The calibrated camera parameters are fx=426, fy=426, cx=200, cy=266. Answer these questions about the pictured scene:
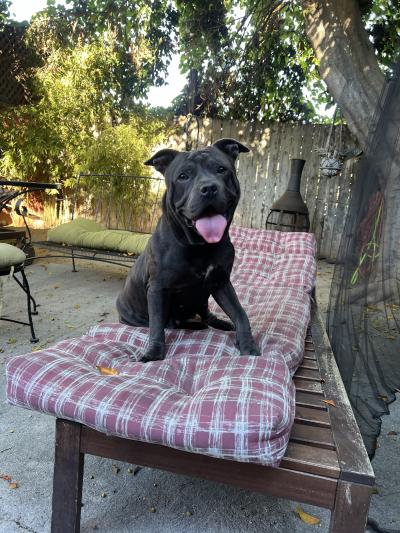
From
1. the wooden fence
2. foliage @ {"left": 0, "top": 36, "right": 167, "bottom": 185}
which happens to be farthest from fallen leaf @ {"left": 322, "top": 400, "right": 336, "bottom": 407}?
foliage @ {"left": 0, "top": 36, "right": 167, "bottom": 185}

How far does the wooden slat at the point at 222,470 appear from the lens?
1.06 m

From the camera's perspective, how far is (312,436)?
1202mm

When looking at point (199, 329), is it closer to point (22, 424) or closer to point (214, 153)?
point (214, 153)

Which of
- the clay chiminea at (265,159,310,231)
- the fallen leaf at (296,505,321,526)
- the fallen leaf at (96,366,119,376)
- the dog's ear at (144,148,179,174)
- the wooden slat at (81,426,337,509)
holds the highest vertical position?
the dog's ear at (144,148,179,174)

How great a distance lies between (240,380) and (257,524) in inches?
22.3

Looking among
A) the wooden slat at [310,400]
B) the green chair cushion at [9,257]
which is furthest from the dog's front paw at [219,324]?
the green chair cushion at [9,257]

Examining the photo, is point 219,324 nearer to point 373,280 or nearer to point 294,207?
point 373,280

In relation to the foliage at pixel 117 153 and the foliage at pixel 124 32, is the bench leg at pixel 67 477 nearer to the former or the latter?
the foliage at pixel 117 153

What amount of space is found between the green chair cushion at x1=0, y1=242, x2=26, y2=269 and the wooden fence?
5030 millimetres

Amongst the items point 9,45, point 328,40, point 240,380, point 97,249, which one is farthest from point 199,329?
point 9,45

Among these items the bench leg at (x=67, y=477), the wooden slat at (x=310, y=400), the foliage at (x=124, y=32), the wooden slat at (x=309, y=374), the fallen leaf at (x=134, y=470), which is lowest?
the fallen leaf at (x=134, y=470)

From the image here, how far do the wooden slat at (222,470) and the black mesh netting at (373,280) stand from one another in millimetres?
421

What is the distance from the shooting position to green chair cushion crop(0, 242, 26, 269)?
2.68 m

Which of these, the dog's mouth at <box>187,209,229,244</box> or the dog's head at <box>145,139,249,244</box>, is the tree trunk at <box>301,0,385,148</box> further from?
the dog's mouth at <box>187,209,229,244</box>
